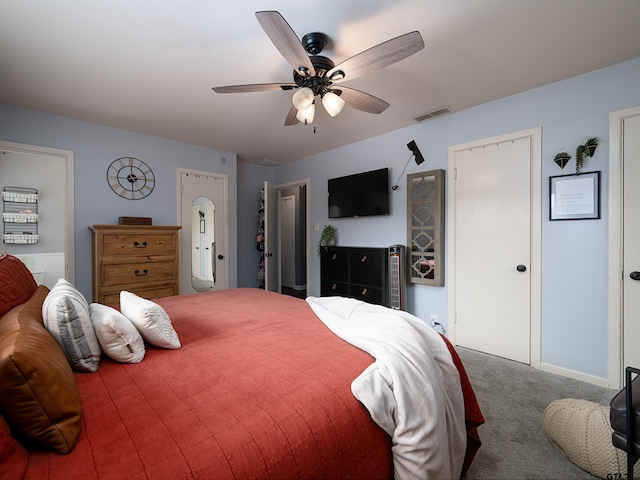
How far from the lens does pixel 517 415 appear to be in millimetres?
1881

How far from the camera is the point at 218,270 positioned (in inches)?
171

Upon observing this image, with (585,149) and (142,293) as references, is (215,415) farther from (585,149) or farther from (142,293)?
(585,149)

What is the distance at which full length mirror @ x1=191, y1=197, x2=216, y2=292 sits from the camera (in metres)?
4.09

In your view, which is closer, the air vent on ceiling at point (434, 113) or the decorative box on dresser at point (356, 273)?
the air vent on ceiling at point (434, 113)

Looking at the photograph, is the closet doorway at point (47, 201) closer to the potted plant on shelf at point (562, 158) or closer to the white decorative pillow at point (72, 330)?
the white decorative pillow at point (72, 330)

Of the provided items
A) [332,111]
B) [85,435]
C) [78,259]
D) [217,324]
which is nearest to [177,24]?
[332,111]

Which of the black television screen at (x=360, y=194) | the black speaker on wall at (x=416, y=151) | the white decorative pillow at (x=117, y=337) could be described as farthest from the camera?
the black television screen at (x=360, y=194)

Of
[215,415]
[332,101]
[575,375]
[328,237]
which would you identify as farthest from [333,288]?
[215,415]

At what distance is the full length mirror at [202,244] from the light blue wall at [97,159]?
314 mm

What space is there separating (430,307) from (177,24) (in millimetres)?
3340

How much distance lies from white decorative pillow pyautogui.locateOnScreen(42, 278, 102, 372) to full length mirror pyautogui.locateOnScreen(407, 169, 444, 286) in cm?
Result: 297

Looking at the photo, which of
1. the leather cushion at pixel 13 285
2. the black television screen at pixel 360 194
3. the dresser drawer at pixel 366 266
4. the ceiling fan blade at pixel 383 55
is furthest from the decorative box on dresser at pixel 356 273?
the leather cushion at pixel 13 285

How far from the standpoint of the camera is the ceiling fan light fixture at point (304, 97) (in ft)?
6.05

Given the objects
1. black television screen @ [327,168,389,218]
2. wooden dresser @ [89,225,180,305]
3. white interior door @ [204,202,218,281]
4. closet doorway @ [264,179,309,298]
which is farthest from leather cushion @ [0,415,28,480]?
closet doorway @ [264,179,309,298]
